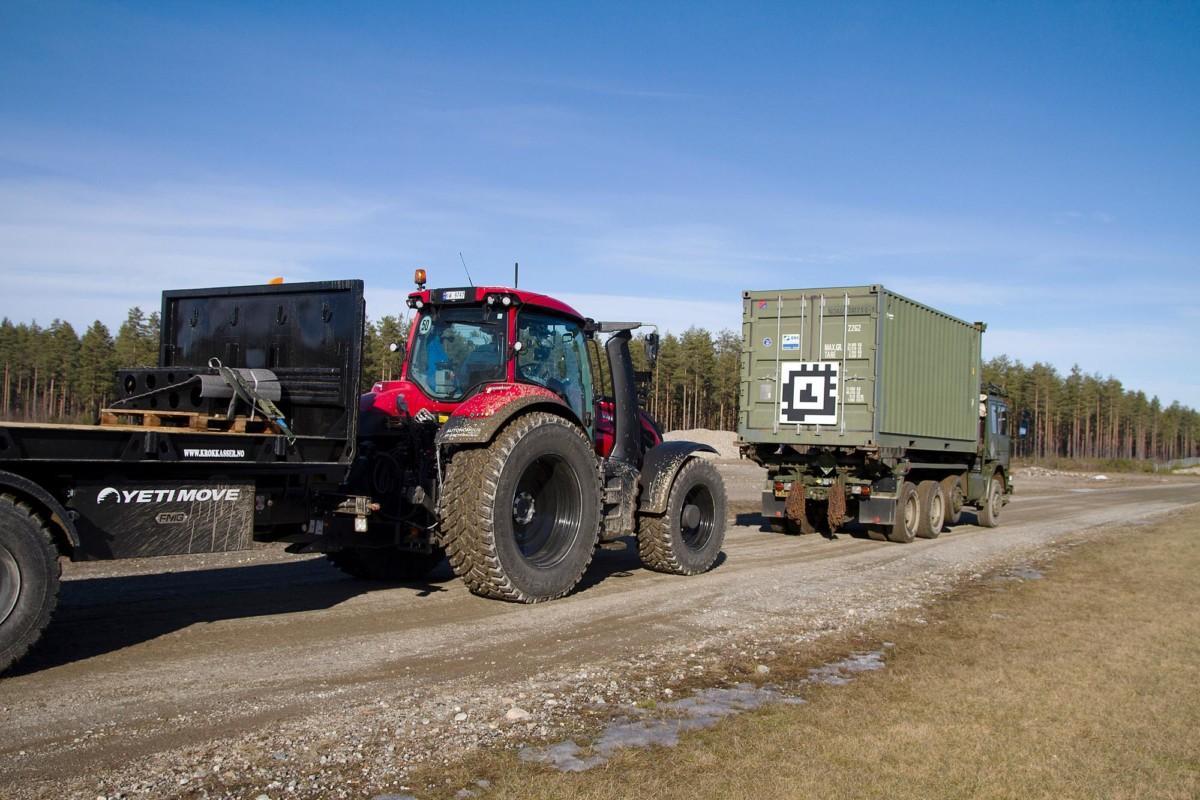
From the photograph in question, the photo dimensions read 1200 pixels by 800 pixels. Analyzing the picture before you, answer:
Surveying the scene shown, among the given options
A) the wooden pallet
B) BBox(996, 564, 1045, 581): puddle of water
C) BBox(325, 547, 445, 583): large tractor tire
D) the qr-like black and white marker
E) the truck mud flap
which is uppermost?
the qr-like black and white marker

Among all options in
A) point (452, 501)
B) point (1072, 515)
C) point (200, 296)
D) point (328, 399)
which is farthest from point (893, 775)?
point (1072, 515)

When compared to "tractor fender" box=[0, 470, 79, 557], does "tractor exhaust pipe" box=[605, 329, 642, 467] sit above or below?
above

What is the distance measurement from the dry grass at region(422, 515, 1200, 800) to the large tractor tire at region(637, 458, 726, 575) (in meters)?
2.86

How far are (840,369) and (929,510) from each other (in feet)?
12.2

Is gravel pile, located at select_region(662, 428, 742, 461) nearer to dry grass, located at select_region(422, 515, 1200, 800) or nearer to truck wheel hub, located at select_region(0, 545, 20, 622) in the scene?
dry grass, located at select_region(422, 515, 1200, 800)

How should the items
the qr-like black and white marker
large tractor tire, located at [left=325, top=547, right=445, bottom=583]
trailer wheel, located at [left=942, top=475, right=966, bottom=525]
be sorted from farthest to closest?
trailer wheel, located at [left=942, top=475, right=966, bottom=525] < the qr-like black and white marker < large tractor tire, located at [left=325, top=547, right=445, bottom=583]

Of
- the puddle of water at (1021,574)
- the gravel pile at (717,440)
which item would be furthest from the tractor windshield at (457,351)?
the gravel pile at (717,440)

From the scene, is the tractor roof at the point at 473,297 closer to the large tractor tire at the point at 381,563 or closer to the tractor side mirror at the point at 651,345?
the tractor side mirror at the point at 651,345

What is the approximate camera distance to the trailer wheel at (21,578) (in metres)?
5.06

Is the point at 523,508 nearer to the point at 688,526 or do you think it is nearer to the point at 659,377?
the point at 688,526

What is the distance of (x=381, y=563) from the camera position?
936cm

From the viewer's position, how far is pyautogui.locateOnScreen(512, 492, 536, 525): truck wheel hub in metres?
8.36

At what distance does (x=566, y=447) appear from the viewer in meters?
8.38

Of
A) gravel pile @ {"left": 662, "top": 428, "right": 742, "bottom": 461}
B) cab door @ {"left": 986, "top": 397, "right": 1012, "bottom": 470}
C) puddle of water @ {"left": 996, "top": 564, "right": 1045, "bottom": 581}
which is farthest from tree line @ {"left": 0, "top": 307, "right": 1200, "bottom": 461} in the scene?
puddle of water @ {"left": 996, "top": 564, "right": 1045, "bottom": 581}
